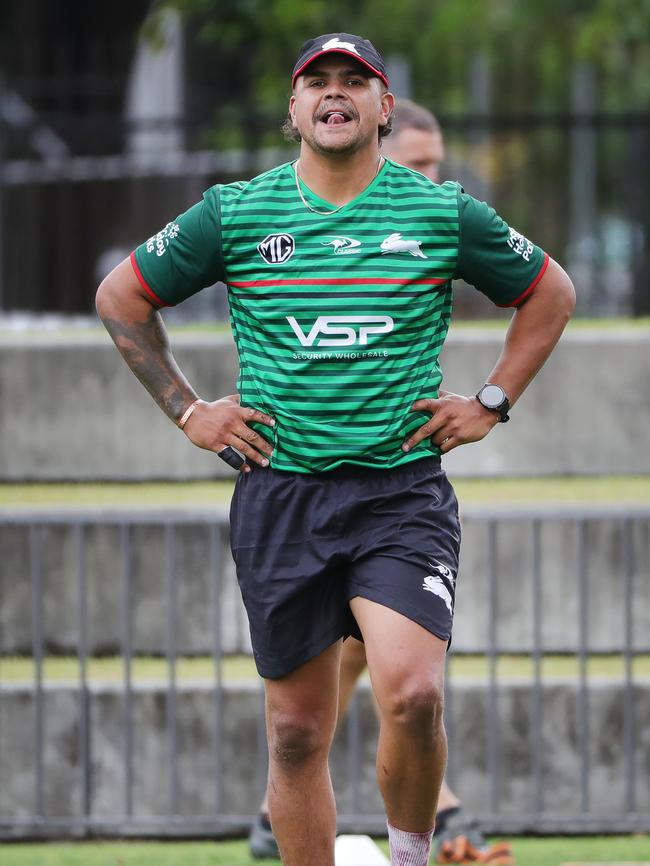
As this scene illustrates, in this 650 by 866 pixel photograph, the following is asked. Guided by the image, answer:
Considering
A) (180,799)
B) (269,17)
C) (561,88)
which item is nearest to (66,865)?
(180,799)

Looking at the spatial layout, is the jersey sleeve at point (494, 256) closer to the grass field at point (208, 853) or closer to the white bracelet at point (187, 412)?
the white bracelet at point (187, 412)

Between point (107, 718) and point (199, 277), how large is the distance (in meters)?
2.85

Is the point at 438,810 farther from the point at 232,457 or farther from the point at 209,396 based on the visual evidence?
the point at 209,396

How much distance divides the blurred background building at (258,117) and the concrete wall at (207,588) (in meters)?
4.42

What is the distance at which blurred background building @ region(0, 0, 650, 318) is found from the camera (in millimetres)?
11430

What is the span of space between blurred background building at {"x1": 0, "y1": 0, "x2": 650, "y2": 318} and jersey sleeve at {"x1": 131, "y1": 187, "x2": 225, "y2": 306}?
6.39 metres

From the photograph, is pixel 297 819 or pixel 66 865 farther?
pixel 66 865

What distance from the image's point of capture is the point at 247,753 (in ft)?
21.6

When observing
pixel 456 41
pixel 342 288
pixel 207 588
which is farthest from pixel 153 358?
pixel 456 41

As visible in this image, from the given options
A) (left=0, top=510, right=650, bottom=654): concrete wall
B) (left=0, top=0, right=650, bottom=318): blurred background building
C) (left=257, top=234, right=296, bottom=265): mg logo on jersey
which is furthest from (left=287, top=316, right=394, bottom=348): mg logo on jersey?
(left=0, top=0, right=650, bottom=318): blurred background building

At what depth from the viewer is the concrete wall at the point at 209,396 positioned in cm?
761

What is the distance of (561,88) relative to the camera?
19.6m

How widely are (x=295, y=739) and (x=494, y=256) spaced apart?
131 centimetres

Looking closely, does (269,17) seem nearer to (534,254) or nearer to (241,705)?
(241,705)
